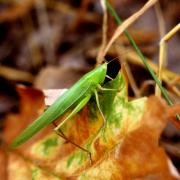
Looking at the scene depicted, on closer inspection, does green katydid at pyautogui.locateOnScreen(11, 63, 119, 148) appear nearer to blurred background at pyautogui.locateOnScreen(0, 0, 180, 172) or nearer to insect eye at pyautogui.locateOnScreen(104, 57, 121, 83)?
insect eye at pyautogui.locateOnScreen(104, 57, 121, 83)

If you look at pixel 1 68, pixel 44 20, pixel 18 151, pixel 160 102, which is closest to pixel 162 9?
pixel 44 20

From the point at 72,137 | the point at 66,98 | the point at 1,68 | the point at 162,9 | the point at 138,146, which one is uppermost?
the point at 1,68

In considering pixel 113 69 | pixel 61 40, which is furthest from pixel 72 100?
pixel 61 40

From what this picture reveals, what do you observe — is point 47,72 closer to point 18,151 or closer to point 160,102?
point 18,151

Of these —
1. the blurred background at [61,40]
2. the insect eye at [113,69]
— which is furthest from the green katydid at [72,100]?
the blurred background at [61,40]

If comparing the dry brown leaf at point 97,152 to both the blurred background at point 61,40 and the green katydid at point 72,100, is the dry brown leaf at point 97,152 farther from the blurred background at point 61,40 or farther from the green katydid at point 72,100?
the blurred background at point 61,40

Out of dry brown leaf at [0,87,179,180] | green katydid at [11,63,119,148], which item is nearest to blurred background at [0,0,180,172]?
dry brown leaf at [0,87,179,180]
